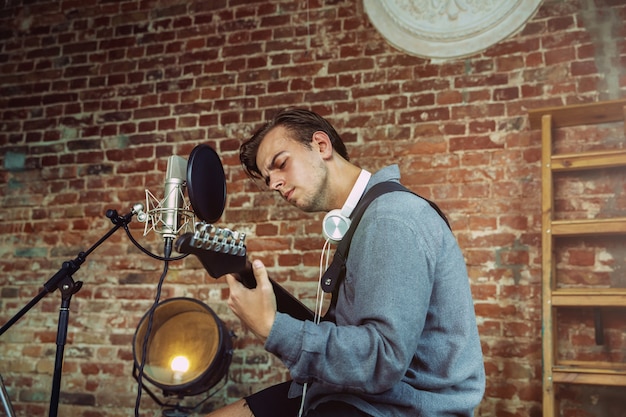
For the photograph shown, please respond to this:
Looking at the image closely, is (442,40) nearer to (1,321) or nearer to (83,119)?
(83,119)

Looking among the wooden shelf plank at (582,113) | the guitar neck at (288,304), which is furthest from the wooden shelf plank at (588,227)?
the guitar neck at (288,304)

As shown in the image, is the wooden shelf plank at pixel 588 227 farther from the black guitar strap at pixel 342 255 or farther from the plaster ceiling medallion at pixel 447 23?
the black guitar strap at pixel 342 255

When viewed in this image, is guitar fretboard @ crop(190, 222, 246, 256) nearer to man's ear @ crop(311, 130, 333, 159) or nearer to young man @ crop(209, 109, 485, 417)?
young man @ crop(209, 109, 485, 417)

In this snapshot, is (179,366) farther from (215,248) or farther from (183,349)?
(215,248)

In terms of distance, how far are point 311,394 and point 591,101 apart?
6.35ft

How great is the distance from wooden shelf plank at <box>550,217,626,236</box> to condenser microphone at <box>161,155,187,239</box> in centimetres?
148

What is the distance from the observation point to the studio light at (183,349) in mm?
2512

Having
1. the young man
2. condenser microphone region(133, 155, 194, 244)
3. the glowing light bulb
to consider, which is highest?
condenser microphone region(133, 155, 194, 244)

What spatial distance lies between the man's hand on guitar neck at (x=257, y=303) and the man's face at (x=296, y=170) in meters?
0.46

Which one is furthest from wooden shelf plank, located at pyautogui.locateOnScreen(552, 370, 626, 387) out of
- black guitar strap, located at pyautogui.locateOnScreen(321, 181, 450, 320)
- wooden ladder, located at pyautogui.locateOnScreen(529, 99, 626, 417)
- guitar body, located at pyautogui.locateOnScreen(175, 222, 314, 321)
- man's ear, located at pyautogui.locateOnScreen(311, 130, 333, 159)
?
guitar body, located at pyautogui.locateOnScreen(175, 222, 314, 321)

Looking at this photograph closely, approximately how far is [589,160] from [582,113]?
216mm

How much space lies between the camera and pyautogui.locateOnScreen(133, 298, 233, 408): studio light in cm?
251

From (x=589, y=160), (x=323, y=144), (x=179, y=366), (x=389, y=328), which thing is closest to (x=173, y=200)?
(x=323, y=144)

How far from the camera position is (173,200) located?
1.89 metres
